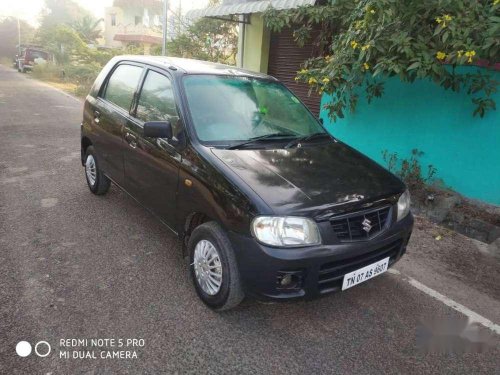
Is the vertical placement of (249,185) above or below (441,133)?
below

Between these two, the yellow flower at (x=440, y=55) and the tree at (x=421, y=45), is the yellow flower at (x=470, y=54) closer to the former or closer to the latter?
the tree at (x=421, y=45)

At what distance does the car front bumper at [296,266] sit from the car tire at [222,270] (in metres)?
0.07

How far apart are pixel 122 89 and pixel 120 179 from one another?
970mm

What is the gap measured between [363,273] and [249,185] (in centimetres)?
101

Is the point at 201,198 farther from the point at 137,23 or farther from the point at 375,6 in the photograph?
the point at 137,23

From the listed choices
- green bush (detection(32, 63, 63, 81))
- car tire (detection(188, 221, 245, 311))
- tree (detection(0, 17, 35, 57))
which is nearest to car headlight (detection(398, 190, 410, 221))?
car tire (detection(188, 221, 245, 311))

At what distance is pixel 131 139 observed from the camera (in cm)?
370

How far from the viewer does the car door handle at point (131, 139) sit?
3646mm

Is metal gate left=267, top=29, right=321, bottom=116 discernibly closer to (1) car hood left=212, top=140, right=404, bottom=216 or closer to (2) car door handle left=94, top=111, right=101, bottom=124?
(2) car door handle left=94, top=111, right=101, bottom=124

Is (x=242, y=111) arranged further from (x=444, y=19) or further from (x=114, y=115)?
A: (x=444, y=19)

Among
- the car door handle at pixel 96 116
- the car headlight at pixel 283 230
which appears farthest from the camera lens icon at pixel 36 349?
the car door handle at pixel 96 116

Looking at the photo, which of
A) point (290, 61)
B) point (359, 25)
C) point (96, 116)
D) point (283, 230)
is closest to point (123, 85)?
point (96, 116)

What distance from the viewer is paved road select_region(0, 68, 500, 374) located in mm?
2439

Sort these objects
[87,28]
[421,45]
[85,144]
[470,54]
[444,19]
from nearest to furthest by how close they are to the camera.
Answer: [470,54] < [444,19] < [421,45] < [85,144] < [87,28]
